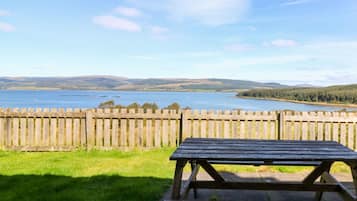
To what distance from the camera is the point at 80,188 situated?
4.85m

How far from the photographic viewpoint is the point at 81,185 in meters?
5.02

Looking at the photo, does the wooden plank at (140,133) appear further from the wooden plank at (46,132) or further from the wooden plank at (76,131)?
the wooden plank at (46,132)

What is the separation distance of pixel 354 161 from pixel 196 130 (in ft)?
17.8

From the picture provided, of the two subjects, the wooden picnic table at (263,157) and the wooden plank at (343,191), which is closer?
the wooden picnic table at (263,157)

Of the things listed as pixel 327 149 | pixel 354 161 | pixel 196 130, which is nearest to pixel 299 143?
pixel 327 149

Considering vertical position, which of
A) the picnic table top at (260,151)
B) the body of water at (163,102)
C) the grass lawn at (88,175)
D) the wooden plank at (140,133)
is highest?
the picnic table top at (260,151)

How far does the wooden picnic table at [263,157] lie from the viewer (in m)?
2.98

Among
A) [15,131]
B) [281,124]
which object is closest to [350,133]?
[281,124]

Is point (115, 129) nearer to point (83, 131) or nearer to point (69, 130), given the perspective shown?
point (83, 131)

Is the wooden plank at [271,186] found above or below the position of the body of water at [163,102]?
above

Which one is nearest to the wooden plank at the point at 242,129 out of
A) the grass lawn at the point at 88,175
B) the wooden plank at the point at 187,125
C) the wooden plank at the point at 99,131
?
the wooden plank at the point at 187,125

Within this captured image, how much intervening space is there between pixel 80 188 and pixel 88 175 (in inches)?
34.8

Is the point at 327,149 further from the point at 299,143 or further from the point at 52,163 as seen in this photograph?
the point at 52,163

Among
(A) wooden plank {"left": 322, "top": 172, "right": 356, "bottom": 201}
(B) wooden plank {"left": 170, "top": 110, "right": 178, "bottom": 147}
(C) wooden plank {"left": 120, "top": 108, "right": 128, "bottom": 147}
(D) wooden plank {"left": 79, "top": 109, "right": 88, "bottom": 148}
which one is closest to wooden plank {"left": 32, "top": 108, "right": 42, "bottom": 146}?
(D) wooden plank {"left": 79, "top": 109, "right": 88, "bottom": 148}
